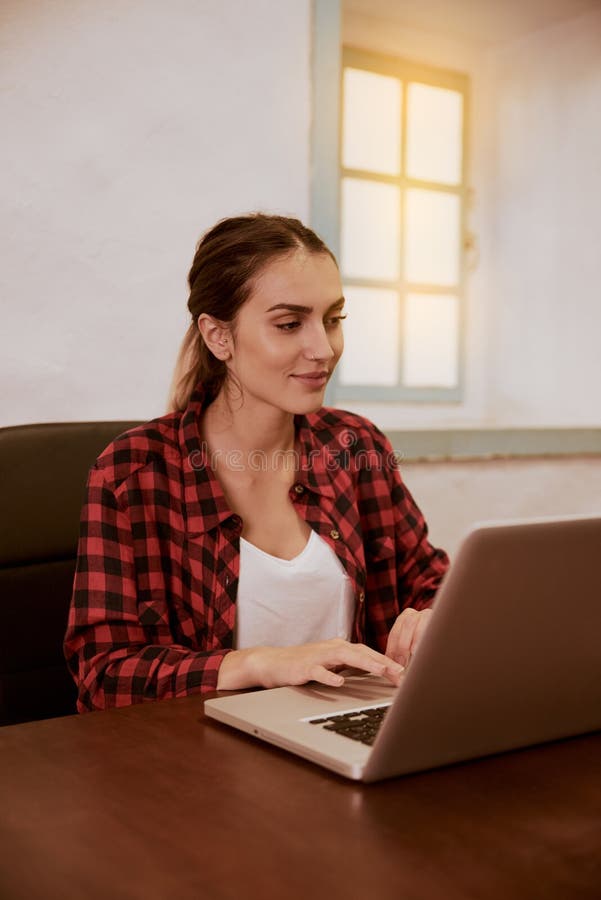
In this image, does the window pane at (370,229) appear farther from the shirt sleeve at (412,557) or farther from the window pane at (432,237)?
the shirt sleeve at (412,557)

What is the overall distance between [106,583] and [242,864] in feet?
2.21

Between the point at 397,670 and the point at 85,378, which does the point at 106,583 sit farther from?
the point at 85,378

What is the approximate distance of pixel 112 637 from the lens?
1.18m

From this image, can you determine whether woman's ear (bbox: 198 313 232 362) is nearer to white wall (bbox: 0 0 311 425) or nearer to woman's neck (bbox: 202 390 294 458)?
woman's neck (bbox: 202 390 294 458)

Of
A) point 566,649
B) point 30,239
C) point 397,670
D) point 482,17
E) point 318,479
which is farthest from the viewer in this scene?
point 482,17

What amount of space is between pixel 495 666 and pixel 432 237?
242cm

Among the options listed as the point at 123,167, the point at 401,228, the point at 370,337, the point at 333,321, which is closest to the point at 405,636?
the point at 333,321

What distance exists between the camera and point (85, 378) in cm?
196

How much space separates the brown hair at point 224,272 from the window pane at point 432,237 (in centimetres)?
143

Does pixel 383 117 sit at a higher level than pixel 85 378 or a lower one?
higher

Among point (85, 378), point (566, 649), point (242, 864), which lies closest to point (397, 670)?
point (566, 649)

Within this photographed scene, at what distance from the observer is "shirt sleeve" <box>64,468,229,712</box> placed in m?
1.08

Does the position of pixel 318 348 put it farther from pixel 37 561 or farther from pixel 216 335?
pixel 37 561

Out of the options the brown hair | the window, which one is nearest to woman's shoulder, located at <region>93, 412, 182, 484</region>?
the brown hair
